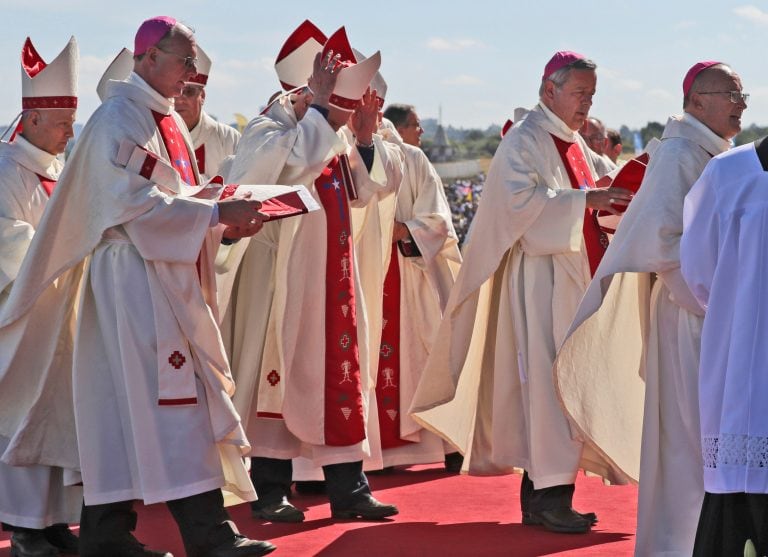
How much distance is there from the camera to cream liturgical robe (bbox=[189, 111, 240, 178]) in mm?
9602

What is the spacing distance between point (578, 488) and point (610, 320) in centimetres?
187

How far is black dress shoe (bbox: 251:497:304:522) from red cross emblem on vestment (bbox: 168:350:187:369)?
1536 mm

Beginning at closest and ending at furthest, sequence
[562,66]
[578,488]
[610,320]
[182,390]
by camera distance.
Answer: [182,390] < [610,320] < [562,66] < [578,488]

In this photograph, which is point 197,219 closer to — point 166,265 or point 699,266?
point 166,265

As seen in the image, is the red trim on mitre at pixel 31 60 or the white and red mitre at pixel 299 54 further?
the white and red mitre at pixel 299 54

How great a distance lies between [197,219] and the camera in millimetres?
6027

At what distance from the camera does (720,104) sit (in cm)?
619

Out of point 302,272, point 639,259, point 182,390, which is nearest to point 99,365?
point 182,390

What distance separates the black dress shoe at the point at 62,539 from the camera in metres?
6.83

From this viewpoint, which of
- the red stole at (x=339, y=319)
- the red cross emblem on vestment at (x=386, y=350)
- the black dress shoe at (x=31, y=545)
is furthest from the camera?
the red cross emblem on vestment at (x=386, y=350)

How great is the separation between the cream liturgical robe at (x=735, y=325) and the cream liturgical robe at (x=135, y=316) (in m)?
2.15

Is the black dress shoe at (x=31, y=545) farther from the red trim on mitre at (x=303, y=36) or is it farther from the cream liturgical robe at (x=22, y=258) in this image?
the red trim on mitre at (x=303, y=36)

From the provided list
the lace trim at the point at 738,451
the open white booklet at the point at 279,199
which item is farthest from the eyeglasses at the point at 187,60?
the lace trim at the point at 738,451

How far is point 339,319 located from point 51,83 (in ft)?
6.05
